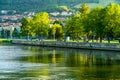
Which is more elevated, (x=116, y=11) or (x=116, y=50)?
(x=116, y=11)

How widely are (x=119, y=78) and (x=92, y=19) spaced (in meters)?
72.5

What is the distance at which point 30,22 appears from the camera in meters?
184

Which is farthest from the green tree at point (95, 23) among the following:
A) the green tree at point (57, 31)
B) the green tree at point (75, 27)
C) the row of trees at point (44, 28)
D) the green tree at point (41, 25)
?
the green tree at point (41, 25)

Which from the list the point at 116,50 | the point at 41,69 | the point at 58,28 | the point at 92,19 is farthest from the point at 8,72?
the point at 58,28

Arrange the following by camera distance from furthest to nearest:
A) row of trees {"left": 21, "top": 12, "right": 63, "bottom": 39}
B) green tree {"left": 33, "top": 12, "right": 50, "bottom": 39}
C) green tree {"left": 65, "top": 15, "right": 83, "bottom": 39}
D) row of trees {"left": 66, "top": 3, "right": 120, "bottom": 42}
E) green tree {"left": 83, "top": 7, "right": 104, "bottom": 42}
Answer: green tree {"left": 33, "top": 12, "right": 50, "bottom": 39} → row of trees {"left": 21, "top": 12, "right": 63, "bottom": 39} → green tree {"left": 65, "top": 15, "right": 83, "bottom": 39} → green tree {"left": 83, "top": 7, "right": 104, "bottom": 42} → row of trees {"left": 66, "top": 3, "right": 120, "bottom": 42}

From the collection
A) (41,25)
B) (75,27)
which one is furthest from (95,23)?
(41,25)

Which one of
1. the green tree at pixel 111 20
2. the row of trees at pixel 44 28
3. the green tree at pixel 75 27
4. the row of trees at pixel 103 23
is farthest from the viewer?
the row of trees at pixel 44 28

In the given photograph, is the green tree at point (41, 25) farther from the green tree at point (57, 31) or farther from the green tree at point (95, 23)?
the green tree at point (95, 23)

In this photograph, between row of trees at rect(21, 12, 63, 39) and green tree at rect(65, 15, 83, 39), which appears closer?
green tree at rect(65, 15, 83, 39)

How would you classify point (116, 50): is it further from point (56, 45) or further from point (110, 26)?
point (56, 45)

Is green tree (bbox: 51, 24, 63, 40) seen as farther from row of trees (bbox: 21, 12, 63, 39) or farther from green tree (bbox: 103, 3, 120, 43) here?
green tree (bbox: 103, 3, 120, 43)

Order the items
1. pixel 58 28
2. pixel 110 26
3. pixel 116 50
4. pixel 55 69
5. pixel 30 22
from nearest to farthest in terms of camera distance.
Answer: pixel 55 69 → pixel 116 50 → pixel 110 26 → pixel 58 28 → pixel 30 22

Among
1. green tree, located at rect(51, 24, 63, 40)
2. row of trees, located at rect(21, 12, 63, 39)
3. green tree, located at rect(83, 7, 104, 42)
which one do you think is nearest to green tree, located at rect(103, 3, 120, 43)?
green tree, located at rect(83, 7, 104, 42)

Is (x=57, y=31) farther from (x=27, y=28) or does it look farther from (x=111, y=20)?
(x=111, y=20)
